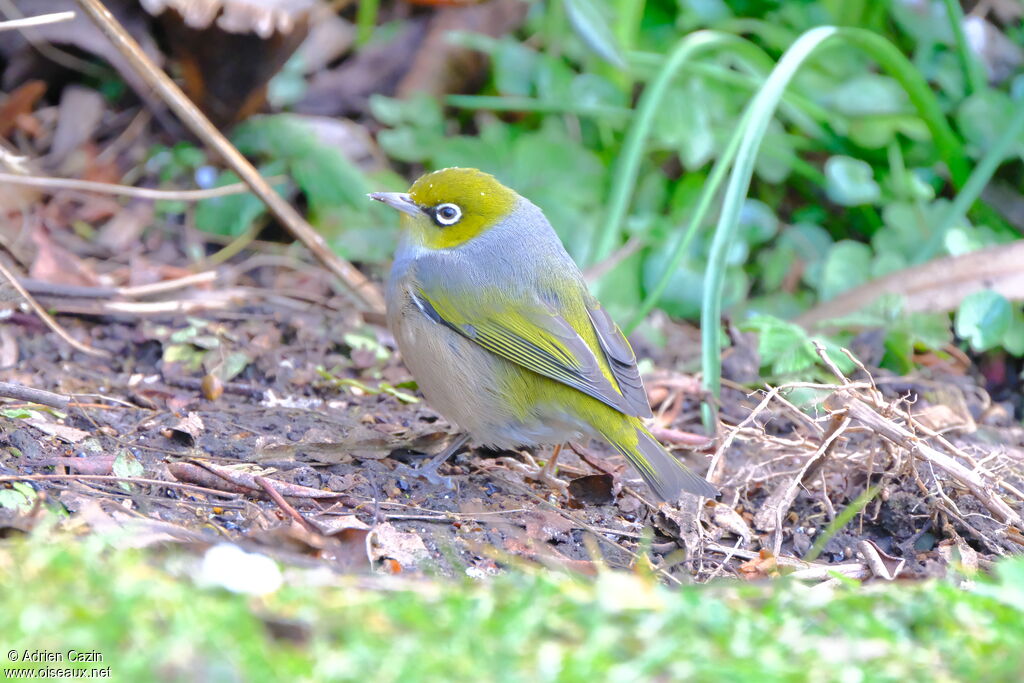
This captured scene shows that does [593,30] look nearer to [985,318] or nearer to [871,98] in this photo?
[871,98]

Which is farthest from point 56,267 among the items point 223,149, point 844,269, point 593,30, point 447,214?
point 844,269

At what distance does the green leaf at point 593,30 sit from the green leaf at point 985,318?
7.66 ft

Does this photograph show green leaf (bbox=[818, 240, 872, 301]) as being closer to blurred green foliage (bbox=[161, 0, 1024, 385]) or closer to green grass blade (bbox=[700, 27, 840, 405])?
blurred green foliage (bbox=[161, 0, 1024, 385])

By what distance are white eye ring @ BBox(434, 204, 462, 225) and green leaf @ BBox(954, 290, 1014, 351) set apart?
2493 mm

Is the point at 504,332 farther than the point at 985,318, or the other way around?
the point at 985,318

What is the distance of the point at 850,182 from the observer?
604cm

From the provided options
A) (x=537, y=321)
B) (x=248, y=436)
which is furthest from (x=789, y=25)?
(x=248, y=436)

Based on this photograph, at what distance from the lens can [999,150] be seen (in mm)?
5566

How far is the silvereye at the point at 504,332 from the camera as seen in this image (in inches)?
154

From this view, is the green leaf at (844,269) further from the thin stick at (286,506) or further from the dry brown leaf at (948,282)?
the thin stick at (286,506)

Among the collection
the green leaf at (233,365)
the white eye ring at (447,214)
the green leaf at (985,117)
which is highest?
the green leaf at (985,117)

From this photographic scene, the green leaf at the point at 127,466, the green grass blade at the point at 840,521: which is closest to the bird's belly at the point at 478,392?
the green grass blade at the point at 840,521

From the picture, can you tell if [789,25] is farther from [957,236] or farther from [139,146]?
[139,146]

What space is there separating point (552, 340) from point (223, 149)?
2.01m
